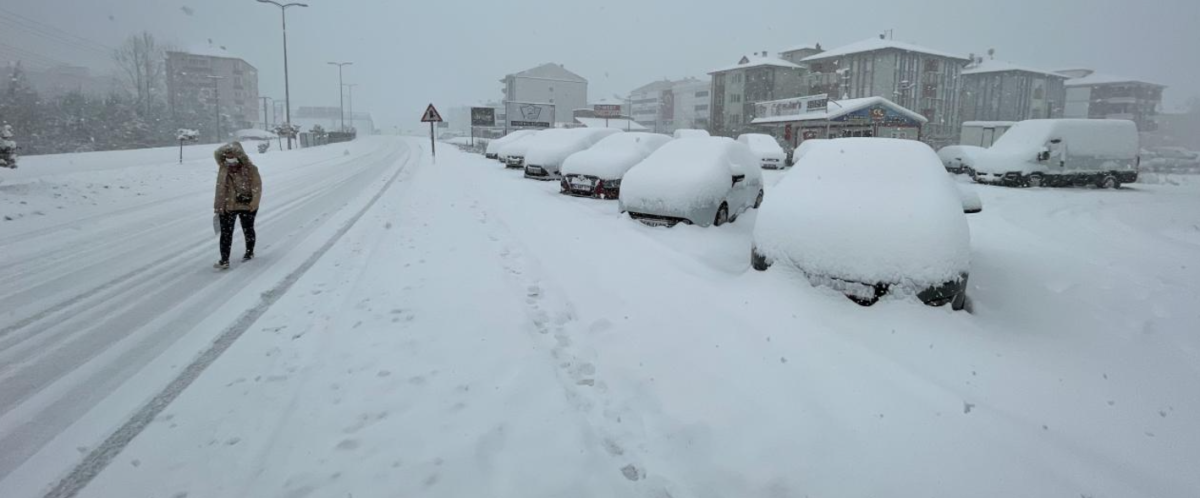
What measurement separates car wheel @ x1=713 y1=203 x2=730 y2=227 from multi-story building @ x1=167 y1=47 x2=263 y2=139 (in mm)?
72419

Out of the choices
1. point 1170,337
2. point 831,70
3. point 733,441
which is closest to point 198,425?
point 733,441

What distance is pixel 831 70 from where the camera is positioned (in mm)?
57094

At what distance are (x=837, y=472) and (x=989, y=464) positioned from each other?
32.4 inches

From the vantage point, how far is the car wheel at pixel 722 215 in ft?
29.7

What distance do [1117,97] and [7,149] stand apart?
91.8 meters

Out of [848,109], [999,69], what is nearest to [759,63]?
[999,69]

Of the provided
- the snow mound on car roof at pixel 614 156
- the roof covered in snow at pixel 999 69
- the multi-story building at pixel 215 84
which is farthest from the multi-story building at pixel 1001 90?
the multi-story building at pixel 215 84

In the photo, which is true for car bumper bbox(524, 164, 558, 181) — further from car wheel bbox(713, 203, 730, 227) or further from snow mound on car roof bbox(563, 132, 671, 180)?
car wheel bbox(713, 203, 730, 227)

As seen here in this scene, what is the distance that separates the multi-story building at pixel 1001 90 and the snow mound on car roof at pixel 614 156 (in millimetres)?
56585

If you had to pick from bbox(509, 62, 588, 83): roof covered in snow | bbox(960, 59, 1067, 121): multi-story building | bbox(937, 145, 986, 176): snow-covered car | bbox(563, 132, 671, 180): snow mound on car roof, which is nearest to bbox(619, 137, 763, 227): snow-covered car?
bbox(563, 132, 671, 180): snow mound on car roof

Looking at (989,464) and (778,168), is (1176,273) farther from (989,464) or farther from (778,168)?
(778,168)

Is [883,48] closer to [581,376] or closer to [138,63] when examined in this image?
[581,376]

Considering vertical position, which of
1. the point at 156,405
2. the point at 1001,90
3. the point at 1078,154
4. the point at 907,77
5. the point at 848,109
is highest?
the point at 907,77

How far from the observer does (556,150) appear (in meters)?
17.3
